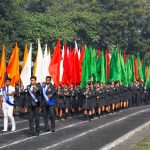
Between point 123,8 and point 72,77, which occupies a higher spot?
point 123,8

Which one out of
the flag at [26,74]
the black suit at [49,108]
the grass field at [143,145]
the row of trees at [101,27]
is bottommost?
the grass field at [143,145]

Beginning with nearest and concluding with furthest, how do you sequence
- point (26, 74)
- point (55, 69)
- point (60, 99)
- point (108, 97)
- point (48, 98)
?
point (48, 98) < point (55, 69) < point (26, 74) < point (60, 99) < point (108, 97)

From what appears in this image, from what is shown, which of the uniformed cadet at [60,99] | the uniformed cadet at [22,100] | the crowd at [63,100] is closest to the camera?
the crowd at [63,100]

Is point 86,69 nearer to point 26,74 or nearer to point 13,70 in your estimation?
point 26,74

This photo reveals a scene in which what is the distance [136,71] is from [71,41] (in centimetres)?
2585

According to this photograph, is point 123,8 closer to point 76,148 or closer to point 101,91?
point 101,91

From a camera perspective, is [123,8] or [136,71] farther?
[123,8]

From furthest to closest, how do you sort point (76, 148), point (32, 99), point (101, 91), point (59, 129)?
point (101, 91) < point (59, 129) < point (32, 99) < point (76, 148)

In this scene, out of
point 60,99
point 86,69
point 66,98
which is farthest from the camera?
point 86,69

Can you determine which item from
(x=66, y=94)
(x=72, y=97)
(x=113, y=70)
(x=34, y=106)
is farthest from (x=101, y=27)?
(x=34, y=106)

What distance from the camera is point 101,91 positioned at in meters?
28.0

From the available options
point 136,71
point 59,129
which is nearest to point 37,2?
point 136,71

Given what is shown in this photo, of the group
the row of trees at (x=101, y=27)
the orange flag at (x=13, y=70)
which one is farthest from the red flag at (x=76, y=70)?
the row of trees at (x=101, y=27)

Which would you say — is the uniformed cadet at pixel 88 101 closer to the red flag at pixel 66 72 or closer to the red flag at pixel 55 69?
the red flag at pixel 55 69
